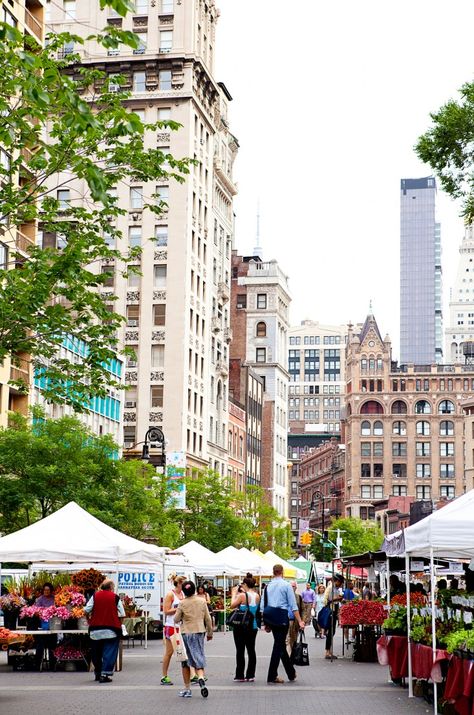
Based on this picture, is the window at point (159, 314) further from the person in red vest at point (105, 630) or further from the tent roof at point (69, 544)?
the person in red vest at point (105, 630)

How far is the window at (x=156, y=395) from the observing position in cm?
8538

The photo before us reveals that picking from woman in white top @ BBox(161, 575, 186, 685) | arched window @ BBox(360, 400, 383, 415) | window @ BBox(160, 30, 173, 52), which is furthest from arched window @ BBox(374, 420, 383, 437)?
woman in white top @ BBox(161, 575, 186, 685)

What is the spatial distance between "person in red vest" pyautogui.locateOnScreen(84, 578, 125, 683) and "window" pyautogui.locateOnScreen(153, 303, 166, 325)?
6531cm

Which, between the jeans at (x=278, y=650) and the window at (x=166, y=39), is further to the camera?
the window at (x=166, y=39)

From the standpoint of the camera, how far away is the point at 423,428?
180500 mm

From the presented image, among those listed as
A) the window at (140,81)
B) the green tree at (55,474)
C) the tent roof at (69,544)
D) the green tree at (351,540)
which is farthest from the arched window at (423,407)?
the tent roof at (69,544)

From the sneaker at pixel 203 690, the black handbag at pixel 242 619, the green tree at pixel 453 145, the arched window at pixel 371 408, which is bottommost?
the sneaker at pixel 203 690

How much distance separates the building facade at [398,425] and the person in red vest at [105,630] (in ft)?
517

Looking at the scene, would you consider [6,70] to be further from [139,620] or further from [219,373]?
[219,373]

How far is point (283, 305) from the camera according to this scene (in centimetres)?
14438

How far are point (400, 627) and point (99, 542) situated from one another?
7.03m

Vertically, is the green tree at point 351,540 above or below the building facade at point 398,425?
below

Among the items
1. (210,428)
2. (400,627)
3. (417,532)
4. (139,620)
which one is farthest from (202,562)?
(210,428)

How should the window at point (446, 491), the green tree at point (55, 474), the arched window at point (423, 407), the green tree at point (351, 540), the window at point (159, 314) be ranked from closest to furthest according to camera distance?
1. the green tree at point (55, 474)
2. the window at point (159, 314)
3. the green tree at point (351, 540)
4. the window at point (446, 491)
5. the arched window at point (423, 407)
